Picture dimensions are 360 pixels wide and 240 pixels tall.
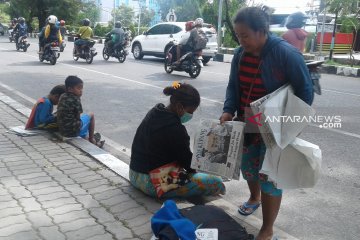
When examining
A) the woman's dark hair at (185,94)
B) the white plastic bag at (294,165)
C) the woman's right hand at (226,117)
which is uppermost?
the woman's dark hair at (185,94)

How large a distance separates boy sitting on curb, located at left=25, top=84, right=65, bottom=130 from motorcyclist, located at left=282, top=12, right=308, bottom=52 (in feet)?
11.7

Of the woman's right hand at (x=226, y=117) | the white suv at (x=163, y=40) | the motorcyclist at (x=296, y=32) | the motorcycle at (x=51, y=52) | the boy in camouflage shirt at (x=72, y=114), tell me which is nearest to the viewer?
the woman's right hand at (x=226, y=117)

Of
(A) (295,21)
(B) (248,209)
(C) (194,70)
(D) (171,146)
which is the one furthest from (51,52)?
(B) (248,209)

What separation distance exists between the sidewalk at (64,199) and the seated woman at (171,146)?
0.23m

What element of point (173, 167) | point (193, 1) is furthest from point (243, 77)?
point (193, 1)

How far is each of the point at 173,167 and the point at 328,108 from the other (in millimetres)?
5380

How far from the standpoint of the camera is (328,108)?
7.89m

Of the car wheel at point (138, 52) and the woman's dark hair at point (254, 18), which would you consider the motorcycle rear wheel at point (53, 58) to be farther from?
the woman's dark hair at point (254, 18)

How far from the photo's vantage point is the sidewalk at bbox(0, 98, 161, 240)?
289 centimetres

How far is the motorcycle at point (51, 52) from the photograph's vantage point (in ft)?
46.6

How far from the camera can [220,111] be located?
7.45 m

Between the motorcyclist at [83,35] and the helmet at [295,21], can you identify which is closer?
the helmet at [295,21]

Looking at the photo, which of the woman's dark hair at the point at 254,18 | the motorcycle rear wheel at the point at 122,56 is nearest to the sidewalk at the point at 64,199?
the woman's dark hair at the point at 254,18

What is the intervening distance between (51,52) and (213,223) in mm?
12874
